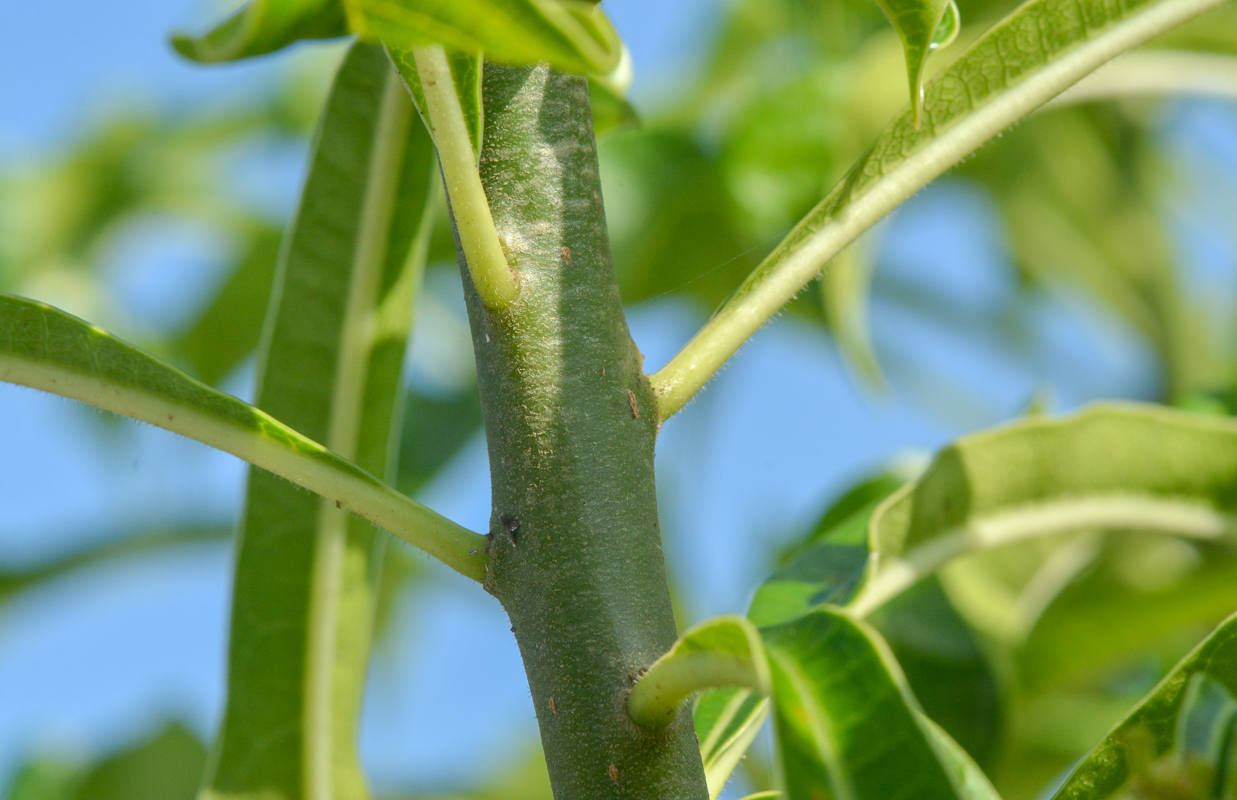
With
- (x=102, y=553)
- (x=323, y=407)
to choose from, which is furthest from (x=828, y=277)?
(x=102, y=553)

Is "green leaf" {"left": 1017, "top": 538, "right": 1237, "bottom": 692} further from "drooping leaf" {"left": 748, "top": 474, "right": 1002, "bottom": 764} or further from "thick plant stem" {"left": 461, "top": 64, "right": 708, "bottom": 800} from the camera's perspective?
"thick plant stem" {"left": 461, "top": 64, "right": 708, "bottom": 800}

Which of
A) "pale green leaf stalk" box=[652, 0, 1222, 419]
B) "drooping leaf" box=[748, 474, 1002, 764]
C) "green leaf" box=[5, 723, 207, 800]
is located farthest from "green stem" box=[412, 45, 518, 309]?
"green leaf" box=[5, 723, 207, 800]

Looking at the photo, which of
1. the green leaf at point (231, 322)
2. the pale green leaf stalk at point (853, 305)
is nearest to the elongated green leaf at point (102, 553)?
the green leaf at point (231, 322)

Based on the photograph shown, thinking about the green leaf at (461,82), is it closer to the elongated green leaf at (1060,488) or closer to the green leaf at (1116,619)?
the elongated green leaf at (1060,488)

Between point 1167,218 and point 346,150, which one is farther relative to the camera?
point 1167,218

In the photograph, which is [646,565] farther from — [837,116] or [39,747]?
[39,747]

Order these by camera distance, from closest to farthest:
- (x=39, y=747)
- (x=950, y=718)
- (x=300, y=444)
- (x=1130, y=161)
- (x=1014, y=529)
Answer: (x=300, y=444)
(x=1014, y=529)
(x=950, y=718)
(x=39, y=747)
(x=1130, y=161)

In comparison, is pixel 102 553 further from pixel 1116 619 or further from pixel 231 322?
pixel 1116 619

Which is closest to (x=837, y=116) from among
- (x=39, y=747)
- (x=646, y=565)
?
(x=646, y=565)
